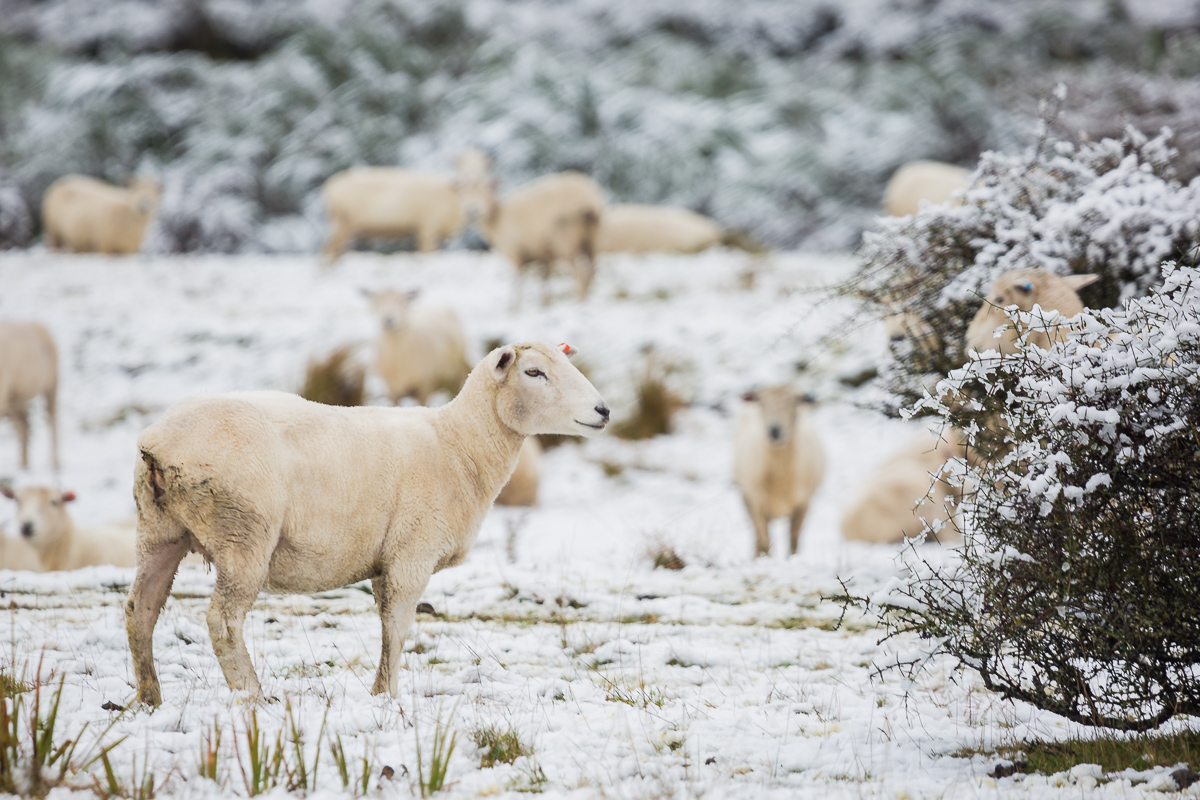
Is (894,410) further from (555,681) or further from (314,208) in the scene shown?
(314,208)

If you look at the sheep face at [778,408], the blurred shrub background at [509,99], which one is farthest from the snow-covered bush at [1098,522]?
the blurred shrub background at [509,99]

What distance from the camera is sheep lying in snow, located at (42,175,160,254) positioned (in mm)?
16672

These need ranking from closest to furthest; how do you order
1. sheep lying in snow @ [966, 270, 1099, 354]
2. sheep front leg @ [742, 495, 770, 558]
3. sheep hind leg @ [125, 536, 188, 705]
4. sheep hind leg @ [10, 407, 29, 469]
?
1. sheep hind leg @ [125, 536, 188, 705]
2. sheep lying in snow @ [966, 270, 1099, 354]
3. sheep front leg @ [742, 495, 770, 558]
4. sheep hind leg @ [10, 407, 29, 469]

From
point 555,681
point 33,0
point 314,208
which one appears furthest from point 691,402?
point 33,0

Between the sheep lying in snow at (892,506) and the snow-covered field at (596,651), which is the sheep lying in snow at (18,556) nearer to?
the snow-covered field at (596,651)

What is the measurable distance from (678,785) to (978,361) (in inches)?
68.2

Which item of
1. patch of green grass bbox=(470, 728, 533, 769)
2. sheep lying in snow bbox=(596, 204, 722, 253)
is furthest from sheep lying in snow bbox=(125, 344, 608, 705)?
sheep lying in snow bbox=(596, 204, 722, 253)

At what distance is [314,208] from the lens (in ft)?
66.5

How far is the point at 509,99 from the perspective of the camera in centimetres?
2220

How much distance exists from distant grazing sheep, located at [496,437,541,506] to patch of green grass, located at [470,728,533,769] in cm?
569

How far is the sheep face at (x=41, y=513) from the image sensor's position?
6801 mm

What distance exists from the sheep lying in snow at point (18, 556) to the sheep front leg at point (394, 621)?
4.51 meters

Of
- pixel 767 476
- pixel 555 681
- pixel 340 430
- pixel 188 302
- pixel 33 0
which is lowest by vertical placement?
pixel 555 681

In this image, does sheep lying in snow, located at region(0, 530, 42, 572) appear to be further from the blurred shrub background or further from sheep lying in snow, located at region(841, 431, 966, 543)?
the blurred shrub background
